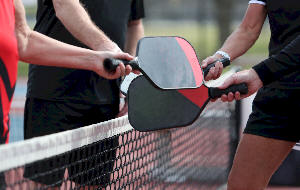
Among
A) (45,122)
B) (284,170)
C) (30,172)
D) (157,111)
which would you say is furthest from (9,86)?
(284,170)

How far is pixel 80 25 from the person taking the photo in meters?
2.83

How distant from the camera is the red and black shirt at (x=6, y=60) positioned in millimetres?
2066

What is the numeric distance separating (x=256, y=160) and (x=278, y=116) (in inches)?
8.5

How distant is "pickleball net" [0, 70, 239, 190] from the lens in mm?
2088

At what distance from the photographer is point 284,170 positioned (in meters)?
4.74

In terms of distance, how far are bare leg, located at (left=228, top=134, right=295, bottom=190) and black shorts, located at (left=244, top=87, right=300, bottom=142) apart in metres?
0.03

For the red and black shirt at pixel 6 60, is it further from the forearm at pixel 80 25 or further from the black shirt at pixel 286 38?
the black shirt at pixel 286 38

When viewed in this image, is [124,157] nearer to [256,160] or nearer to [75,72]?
[75,72]

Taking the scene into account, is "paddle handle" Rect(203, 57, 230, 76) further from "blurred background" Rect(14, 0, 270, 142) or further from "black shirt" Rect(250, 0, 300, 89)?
"blurred background" Rect(14, 0, 270, 142)

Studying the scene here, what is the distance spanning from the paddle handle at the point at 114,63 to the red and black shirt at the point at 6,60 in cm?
36

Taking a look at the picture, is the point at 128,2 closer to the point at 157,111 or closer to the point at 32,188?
the point at 157,111

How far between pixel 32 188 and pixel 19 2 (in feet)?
1.96

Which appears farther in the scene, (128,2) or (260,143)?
(128,2)

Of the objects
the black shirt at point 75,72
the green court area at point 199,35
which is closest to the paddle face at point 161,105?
the black shirt at point 75,72
